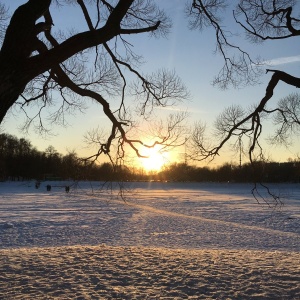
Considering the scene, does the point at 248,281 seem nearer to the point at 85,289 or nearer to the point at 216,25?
the point at 85,289

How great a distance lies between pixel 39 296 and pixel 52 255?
3489 mm

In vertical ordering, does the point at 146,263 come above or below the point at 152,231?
above

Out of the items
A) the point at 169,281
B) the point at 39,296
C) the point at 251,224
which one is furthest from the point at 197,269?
the point at 251,224

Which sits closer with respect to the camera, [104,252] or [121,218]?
[104,252]

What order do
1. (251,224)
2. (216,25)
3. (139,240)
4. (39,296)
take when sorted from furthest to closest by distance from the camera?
(251,224) → (139,240) → (216,25) → (39,296)

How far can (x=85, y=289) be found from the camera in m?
6.98

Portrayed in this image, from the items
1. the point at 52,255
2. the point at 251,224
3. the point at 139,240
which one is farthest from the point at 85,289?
the point at 251,224

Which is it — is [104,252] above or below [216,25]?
below

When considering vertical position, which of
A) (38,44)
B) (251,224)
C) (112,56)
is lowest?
(251,224)

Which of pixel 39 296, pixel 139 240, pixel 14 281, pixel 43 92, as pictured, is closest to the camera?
pixel 39 296

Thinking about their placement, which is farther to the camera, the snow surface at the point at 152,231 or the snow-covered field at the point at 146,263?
the snow surface at the point at 152,231

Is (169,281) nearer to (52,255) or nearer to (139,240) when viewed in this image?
(52,255)

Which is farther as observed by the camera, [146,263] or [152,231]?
[152,231]

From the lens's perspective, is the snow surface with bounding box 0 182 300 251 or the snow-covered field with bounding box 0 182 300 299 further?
the snow surface with bounding box 0 182 300 251
